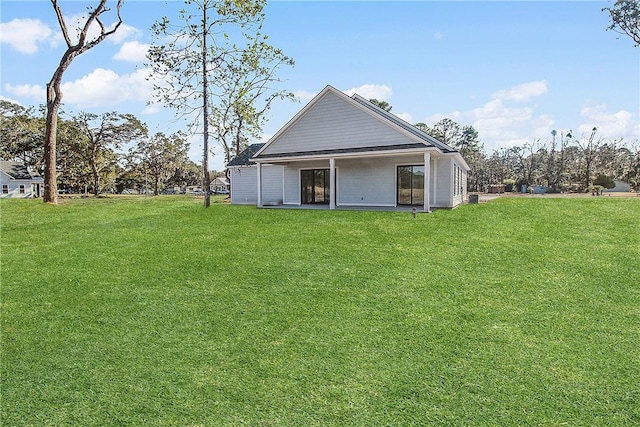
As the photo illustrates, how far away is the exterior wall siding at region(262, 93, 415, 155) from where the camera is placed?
15.8m

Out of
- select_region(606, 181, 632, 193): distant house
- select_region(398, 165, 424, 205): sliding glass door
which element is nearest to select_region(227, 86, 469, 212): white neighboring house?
select_region(398, 165, 424, 205): sliding glass door

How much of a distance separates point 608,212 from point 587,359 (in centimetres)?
1096

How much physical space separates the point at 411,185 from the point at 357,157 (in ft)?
9.18

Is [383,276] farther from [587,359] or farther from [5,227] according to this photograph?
[5,227]

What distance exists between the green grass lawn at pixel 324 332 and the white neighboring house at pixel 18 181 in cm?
4358

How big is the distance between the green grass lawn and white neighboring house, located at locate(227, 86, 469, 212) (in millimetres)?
7750

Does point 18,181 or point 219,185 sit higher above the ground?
point 219,185

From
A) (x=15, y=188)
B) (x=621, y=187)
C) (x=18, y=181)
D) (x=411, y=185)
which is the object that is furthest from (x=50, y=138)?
(x=621, y=187)

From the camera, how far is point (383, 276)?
242 inches

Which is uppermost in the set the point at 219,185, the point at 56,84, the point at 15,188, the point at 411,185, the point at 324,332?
the point at 56,84

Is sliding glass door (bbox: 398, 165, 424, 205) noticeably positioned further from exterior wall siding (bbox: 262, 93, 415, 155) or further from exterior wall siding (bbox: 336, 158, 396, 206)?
exterior wall siding (bbox: 262, 93, 415, 155)

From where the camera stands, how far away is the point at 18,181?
42.1 m

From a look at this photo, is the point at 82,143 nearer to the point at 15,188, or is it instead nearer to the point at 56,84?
the point at 15,188

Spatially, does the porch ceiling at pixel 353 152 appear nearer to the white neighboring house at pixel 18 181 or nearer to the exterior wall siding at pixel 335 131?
the exterior wall siding at pixel 335 131
